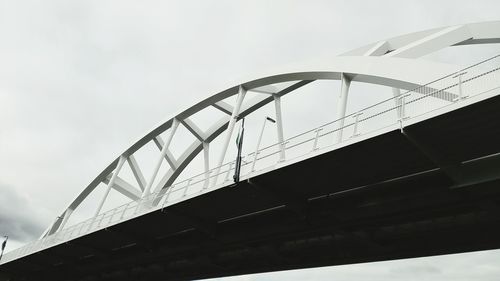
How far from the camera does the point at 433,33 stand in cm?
2114

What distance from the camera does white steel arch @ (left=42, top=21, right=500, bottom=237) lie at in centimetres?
1742

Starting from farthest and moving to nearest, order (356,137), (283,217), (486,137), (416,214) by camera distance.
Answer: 1. (283,217)
2. (416,214)
3. (356,137)
4. (486,137)

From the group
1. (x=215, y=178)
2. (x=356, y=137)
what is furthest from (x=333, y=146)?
Result: (x=215, y=178)

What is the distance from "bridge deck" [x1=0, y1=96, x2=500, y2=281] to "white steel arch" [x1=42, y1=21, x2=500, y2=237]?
81.2 inches

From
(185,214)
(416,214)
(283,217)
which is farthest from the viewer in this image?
(185,214)

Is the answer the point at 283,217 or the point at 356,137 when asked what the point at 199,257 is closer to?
the point at 283,217

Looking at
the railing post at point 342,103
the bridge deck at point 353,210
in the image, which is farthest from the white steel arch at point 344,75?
the bridge deck at point 353,210

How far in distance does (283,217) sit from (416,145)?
8517 millimetres

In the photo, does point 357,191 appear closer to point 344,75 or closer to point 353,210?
point 353,210

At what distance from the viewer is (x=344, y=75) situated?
20.6 m

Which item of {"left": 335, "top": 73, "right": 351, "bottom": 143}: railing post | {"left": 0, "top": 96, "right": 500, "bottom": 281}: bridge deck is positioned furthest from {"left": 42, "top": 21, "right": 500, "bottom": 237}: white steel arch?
{"left": 0, "top": 96, "right": 500, "bottom": 281}: bridge deck

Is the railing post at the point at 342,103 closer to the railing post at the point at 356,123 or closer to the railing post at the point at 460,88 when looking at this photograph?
the railing post at the point at 356,123

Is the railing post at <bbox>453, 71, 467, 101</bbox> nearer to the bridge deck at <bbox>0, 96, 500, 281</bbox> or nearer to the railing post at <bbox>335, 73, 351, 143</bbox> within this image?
the bridge deck at <bbox>0, 96, 500, 281</bbox>

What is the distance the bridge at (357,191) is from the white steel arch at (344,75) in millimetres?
65
